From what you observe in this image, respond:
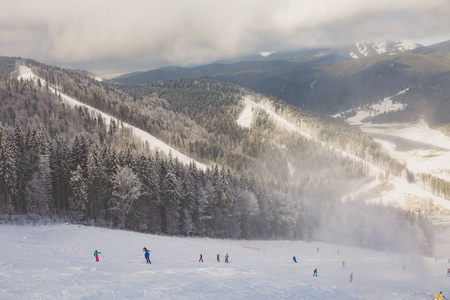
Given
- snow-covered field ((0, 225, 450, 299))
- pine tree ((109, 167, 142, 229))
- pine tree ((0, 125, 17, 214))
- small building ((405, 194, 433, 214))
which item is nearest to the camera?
snow-covered field ((0, 225, 450, 299))

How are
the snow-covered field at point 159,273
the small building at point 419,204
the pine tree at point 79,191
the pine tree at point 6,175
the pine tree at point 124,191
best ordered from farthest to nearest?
1. the small building at point 419,204
2. the pine tree at point 124,191
3. the pine tree at point 79,191
4. the pine tree at point 6,175
5. the snow-covered field at point 159,273

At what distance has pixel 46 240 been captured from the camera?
39125 mm

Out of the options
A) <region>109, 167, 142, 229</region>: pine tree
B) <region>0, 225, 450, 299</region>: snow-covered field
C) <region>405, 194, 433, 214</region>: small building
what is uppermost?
<region>109, 167, 142, 229</region>: pine tree

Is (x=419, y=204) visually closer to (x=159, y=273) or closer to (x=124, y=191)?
(x=124, y=191)

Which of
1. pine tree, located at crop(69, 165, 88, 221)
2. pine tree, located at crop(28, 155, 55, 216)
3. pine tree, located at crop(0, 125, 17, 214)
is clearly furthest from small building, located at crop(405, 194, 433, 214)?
pine tree, located at crop(0, 125, 17, 214)

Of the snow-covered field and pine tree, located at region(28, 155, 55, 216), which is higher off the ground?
pine tree, located at region(28, 155, 55, 216)

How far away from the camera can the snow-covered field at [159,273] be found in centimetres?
2359

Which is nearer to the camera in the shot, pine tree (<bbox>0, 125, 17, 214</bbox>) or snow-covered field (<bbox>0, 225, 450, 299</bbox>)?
snow-covered field (<bbox>0, 225, 450, 299</bbox>)

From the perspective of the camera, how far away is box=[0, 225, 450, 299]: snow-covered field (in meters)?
23.6

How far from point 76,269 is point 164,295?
9921mm

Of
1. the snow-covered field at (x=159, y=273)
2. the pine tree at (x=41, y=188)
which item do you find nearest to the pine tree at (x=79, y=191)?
the pine tree at (x=41, y=188)

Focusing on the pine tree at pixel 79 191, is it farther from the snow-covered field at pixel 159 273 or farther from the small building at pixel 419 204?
the small building at pixel 419 204

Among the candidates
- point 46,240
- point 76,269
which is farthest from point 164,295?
point 46,240

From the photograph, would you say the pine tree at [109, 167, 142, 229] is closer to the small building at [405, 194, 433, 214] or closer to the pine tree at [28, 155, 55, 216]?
the pine tree at [28, 155, 55, 216]
